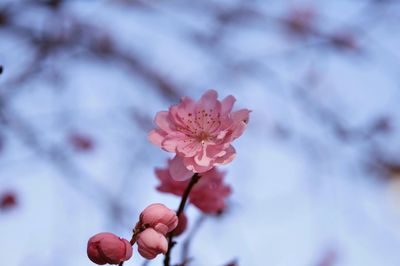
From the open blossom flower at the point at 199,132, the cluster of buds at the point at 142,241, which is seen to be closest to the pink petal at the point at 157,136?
the open blossom flower at the point at 199,132

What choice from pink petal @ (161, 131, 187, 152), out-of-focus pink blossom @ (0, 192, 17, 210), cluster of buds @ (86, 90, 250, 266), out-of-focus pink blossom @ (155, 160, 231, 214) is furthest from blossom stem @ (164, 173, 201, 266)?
out-of-focus pink blossom @ (0, 192, 17, 210)

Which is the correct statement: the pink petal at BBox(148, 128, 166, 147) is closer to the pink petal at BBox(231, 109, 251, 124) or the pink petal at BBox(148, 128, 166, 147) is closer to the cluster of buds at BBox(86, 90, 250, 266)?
the cluster of buds at BBox(86, 90, 250, 266)

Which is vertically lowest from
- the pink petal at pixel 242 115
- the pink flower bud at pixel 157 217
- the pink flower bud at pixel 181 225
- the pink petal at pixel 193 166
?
the pink flower bud at pixel 157 217

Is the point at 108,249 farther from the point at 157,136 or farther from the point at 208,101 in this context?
the point at 208,101

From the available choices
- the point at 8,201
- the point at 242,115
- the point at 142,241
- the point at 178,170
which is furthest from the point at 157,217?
the point at 8,201

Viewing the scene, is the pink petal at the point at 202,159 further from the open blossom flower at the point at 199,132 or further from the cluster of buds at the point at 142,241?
the cluster of buds at the point at 142,241
